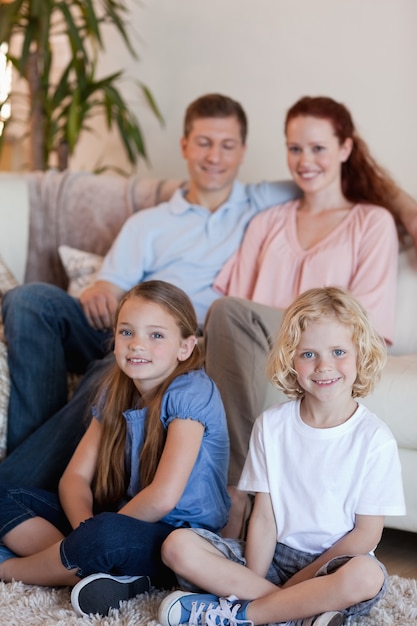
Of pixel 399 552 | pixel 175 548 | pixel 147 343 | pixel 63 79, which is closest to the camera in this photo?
pixel 175 548

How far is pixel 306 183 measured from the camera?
252 cm

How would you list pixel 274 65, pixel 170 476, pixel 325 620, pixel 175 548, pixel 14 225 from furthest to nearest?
pixel 274 65, pixel 14 225, pixel 170 476, pixel 175 548, pixel 325 620

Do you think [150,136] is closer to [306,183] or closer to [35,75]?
[35,75]

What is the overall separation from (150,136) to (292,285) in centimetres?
158

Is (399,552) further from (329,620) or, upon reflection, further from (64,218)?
(64,218)

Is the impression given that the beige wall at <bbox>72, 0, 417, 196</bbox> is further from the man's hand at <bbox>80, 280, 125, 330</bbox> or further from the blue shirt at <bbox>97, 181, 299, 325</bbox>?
the man's hand at <bbox>80, 280, 125, 330</bbox>

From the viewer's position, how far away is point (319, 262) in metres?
2.44

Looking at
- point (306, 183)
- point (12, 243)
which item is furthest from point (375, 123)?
point (12, 243)

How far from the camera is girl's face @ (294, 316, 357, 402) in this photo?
1.56 m

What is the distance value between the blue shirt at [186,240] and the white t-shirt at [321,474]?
974 millimetres

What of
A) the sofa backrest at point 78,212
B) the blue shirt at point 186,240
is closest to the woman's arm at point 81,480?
the blue shirt at point 186,240

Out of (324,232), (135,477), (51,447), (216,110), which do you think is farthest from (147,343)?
(216,110)

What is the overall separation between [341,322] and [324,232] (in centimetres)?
97

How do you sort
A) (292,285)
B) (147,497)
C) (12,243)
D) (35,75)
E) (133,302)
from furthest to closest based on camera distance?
1. (35,75)
2. (12,243)
3. (292,285)
4. (133,302)
5. (147,497)
